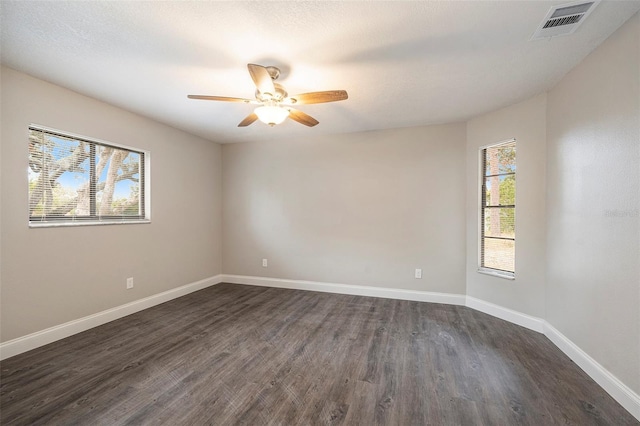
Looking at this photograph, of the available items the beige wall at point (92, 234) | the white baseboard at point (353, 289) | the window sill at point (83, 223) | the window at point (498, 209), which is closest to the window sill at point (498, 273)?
the window at point (498, 209)

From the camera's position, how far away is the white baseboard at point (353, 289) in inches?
146

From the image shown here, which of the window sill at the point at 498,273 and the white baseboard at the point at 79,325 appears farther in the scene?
the window sill at the point at 498,273

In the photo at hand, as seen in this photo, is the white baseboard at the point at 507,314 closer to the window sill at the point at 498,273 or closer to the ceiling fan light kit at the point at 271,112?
the window sill at the point at 498,273

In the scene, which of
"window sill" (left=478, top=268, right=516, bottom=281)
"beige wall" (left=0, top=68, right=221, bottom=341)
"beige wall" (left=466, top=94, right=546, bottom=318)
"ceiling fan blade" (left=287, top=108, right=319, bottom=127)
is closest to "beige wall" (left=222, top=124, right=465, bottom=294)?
"window sill" (left=478, top=268, right=516, bottom=281)

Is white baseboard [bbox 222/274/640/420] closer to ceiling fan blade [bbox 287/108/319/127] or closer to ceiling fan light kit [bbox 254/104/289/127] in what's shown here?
ceiling fan blade [bbox 287/108/319/127]

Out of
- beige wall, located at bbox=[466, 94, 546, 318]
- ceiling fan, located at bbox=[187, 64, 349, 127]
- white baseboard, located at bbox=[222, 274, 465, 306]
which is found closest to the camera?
ceiling fan, located at bbox=[187, 64, 349, 127]

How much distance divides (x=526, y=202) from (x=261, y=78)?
Answer: 306 cm

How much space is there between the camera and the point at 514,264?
10.1 ft

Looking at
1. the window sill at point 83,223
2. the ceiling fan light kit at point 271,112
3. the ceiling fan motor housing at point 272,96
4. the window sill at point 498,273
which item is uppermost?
the ceiling fan motor housing at point 272,96

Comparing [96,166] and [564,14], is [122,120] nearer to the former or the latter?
[96,166]

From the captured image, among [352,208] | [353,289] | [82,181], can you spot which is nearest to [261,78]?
[82,181]

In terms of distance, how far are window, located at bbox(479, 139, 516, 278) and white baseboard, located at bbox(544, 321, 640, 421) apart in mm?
798

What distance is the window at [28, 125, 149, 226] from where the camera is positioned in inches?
99.0

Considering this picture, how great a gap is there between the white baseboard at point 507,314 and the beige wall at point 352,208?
226 millimetres
